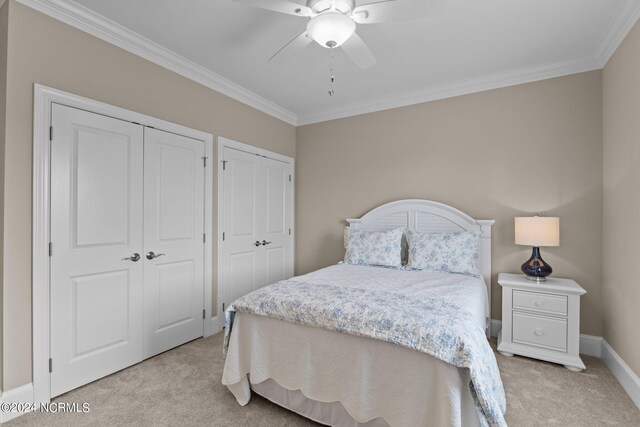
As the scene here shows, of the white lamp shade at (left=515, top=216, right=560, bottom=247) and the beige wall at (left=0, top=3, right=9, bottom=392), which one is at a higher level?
the beige wall at (left=0, top=3, right=9, bottom=392)

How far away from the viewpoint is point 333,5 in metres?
1.84

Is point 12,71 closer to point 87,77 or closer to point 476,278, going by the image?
point 87,77

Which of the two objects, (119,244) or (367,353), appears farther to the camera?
(119,244)

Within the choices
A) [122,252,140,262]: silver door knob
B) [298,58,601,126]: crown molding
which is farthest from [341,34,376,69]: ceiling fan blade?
[122,252,140,262]: silver door knob

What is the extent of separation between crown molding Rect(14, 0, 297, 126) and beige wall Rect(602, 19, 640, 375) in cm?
341

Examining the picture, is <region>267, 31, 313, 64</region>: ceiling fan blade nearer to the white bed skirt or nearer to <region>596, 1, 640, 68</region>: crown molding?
the white bed skirt

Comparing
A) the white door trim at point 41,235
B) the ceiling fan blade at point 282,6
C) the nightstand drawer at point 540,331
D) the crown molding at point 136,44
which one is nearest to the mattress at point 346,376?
the nightstand drawer at point 540,331

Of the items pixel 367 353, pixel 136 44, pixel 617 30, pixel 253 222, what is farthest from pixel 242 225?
pixel 617 30

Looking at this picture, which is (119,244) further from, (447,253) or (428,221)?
(428,221)

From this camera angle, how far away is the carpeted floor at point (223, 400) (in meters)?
1.91

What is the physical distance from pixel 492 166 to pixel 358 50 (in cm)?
206

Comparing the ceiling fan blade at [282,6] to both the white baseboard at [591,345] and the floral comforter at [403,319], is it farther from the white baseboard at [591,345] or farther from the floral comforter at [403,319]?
the white baseboard at [591,345]

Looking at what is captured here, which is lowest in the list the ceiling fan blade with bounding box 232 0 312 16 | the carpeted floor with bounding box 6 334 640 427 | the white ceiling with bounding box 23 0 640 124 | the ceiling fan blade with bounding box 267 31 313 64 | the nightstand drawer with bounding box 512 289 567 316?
the carpeted floor with bounding box 6 334 640 427

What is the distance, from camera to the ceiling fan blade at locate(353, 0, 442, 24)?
1.64 metres
